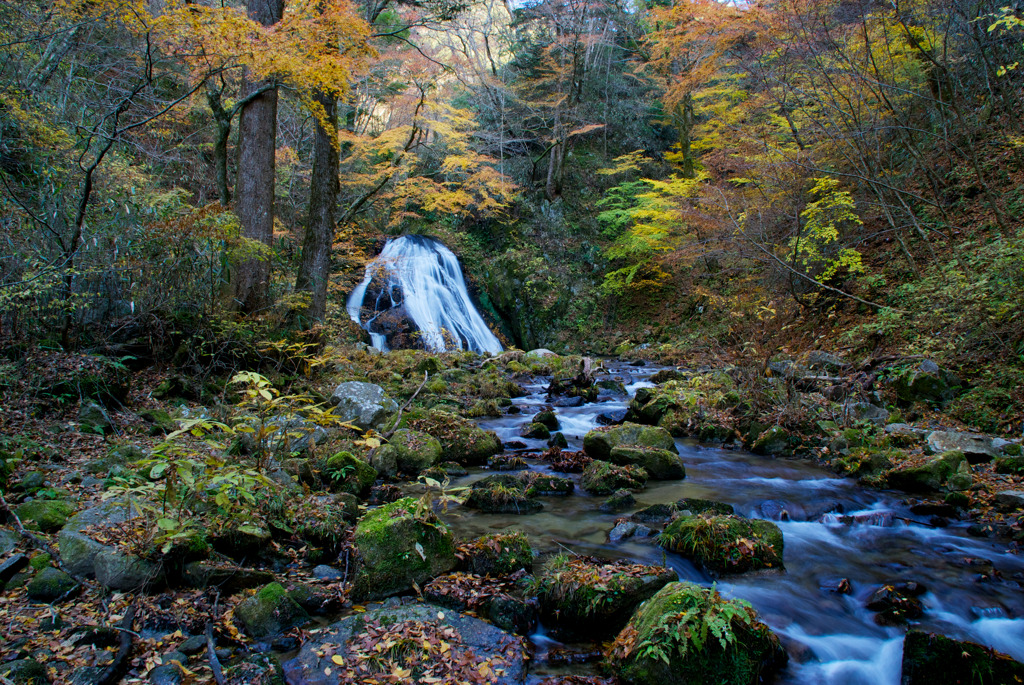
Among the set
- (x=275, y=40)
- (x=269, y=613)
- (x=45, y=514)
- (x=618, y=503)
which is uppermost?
(x=275, y=40)

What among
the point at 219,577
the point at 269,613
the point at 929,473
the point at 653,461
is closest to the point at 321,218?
the point at 653,461

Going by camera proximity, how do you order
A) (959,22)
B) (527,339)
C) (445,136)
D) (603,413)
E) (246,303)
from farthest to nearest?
1. (527,339)
2. (445,136)
3. (603,413)
4. (959,22)
5. (246,303)

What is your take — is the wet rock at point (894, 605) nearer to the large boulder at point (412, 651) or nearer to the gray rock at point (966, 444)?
the large boulder at point (412, 651)

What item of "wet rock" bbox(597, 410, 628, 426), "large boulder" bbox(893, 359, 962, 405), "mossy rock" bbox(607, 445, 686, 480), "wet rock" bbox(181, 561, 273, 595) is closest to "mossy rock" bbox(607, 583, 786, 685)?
"wet rock" bbox(181, 561, 273, 595)

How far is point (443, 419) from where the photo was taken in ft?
24.2

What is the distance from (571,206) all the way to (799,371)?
14953 millimetres

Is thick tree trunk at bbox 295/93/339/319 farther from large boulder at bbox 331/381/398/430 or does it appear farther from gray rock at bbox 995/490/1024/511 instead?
gray rock at bbox 995/490/1024/511

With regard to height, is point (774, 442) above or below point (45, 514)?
below

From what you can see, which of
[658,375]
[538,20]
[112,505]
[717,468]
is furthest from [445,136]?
[112,505]

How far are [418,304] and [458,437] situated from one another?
390 inches

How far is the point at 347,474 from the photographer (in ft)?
17.1

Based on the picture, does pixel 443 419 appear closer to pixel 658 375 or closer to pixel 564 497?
pixel 564 497

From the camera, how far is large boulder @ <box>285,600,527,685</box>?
2.60 m

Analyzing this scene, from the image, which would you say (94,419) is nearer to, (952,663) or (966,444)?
(952,663)
